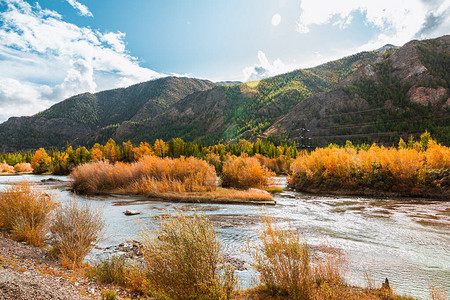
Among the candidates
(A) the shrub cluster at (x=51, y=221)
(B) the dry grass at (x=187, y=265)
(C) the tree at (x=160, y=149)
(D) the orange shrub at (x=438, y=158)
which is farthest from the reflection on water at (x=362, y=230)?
(C) the tree at (x=160, y=149)


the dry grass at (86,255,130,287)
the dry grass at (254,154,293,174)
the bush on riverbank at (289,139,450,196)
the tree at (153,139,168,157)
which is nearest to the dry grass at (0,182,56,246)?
the dry grass at (86,255,130,287)

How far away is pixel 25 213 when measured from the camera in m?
9.88

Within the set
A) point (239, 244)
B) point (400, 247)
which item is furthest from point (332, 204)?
point (239, 244)

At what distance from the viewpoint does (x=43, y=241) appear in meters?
9.80

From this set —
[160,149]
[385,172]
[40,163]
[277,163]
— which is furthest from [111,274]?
[40,163]

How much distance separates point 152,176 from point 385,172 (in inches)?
979

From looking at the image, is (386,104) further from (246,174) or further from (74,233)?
(74,233)

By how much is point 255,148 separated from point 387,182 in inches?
1603

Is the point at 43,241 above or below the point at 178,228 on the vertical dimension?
below

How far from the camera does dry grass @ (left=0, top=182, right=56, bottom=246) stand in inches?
374

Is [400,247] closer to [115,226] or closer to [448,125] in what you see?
[115,226]

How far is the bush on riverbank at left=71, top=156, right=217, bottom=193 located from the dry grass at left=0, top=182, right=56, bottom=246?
15766 millimetres

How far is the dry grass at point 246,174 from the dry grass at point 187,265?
2401 cm

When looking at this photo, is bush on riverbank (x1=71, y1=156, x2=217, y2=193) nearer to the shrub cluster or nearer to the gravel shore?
the shrub cluster
